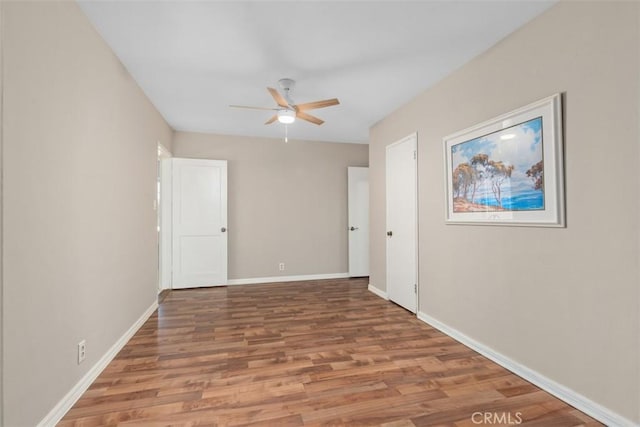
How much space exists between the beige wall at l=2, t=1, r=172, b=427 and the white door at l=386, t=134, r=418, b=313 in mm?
2966

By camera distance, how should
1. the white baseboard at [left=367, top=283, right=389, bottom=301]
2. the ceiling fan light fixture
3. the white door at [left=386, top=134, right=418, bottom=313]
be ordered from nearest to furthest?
the ceiling fan light fixture → the white door at [left=386, top=134, right=418, bottom=313] → the white baseboard at [left=367, top=283, right=389, bottom=301]

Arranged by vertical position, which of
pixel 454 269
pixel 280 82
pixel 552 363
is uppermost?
pixel 280 82

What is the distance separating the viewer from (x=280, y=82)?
9.96 ft

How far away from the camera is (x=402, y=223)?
150 inches

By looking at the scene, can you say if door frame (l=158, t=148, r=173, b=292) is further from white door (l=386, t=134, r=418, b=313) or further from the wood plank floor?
white door (l=386, t=134, r=418, b=313)

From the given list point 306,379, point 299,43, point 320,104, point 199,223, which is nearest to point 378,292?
point 306,379

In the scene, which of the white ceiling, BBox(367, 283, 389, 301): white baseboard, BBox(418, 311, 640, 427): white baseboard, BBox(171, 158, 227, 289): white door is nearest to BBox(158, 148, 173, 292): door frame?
BBox(171, 158, 227, 289): white door

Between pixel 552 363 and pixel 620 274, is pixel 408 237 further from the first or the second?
pixel 620 274

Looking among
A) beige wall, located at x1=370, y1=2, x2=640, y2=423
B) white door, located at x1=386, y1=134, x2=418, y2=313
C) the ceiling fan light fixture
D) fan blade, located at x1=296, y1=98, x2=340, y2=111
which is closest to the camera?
beige wall, located at x1=370, y1=2, x2=640, y2=423

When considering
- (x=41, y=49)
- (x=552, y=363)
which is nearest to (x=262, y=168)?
(x=41, y=49)

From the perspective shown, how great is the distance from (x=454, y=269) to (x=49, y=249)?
3.03 m

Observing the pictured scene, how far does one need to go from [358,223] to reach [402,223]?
1.89 m

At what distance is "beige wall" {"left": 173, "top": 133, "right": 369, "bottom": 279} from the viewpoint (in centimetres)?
516

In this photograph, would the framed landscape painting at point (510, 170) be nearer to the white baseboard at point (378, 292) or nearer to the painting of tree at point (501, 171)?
the painting of tree at point (501, 171)
